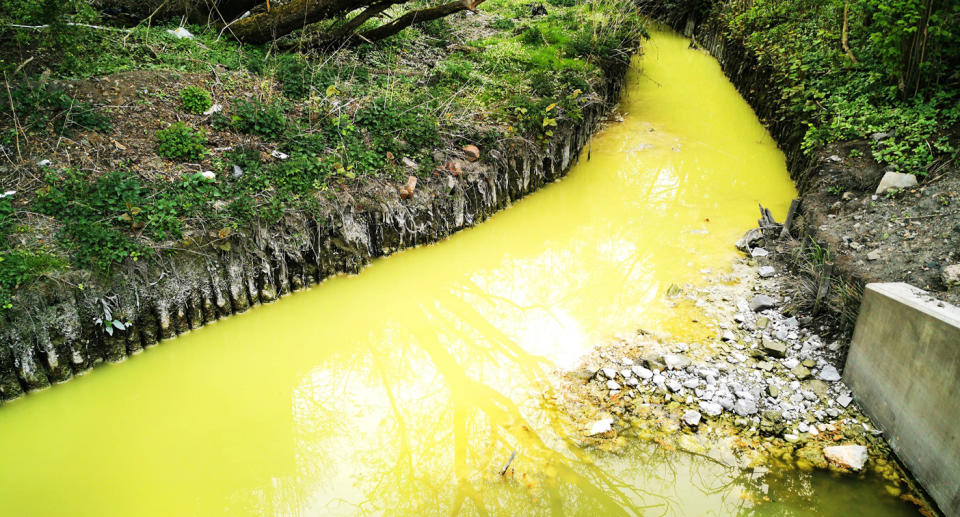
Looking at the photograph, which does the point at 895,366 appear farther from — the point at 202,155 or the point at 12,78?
the point at 12,78

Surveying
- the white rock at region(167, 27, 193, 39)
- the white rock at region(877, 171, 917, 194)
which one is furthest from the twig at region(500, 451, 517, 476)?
the white rock at region(167, 27, 193, 39)

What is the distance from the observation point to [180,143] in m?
5.54

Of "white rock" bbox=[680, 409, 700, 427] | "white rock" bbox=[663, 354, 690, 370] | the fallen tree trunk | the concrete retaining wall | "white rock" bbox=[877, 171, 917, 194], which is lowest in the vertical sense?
"white rock" bbox=[680, 409, 700, 427]

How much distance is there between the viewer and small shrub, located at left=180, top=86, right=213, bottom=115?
5957 millimetres

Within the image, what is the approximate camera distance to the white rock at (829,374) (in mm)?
4465

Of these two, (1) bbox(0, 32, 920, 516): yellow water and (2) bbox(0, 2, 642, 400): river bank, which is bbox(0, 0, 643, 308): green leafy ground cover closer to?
(2) bbox(0, 2, 642, 400): river bank

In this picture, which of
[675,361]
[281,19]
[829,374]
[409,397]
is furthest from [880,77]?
[281,19]

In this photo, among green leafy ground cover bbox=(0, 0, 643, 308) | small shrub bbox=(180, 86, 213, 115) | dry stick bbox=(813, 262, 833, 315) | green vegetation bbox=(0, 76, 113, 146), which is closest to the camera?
green leafy ground cover bbox=(0, 0, 643, 308)

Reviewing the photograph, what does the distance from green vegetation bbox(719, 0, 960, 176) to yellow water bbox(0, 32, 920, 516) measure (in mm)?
1323

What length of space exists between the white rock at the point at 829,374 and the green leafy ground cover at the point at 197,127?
448 cm

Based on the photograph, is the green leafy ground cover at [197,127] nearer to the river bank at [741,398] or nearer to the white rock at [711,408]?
the river bank at [741,398]

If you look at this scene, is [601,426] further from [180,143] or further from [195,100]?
[195,100]

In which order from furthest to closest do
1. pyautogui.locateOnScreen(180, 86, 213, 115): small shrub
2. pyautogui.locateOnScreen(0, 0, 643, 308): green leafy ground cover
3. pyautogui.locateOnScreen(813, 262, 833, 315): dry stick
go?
pyautogui.locateOnScreen(180, 86, 213, 115): small shrub → pyautogui.locateOnScreen(813, 262, 833, 315): dry stick → pyautogui.locateOnScreen(0, 0, 643, 308): green leafy ground cover

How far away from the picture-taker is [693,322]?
206 inches
